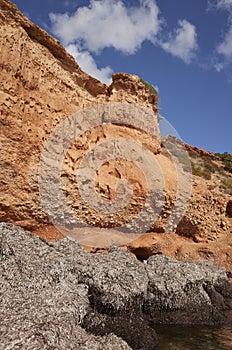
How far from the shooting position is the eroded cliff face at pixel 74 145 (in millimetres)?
13859

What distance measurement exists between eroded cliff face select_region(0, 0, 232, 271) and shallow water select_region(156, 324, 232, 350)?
6.90m

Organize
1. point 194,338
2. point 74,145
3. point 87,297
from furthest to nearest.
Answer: point 74,145 → point 194,338 → point 87,297

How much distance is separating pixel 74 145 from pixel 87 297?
1023 cm

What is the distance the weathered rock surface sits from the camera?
19.2ft


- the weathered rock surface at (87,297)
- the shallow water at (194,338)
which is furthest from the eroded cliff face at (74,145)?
the shallow water at (194,338)

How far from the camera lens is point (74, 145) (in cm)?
1683

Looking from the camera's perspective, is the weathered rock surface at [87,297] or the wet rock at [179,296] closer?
the weathered rock surface at [87,297]

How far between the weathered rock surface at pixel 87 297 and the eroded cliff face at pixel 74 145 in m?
4.14

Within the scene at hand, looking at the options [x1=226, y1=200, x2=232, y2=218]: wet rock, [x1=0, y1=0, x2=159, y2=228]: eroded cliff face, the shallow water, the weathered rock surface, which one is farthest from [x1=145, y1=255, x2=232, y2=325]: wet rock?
[x1=226, y1=200, x2=232, y2=218]: wet rock

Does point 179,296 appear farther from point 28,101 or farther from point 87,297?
point 28,101

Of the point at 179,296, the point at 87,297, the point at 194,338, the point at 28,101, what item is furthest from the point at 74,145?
the point at 194,338

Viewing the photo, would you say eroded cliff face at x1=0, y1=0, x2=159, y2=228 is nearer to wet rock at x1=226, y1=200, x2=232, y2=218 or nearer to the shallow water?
the shallow water

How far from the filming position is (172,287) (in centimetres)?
1012

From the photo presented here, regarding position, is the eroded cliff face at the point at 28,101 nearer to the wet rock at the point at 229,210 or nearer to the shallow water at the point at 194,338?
the shallow water at the point at 194,338
